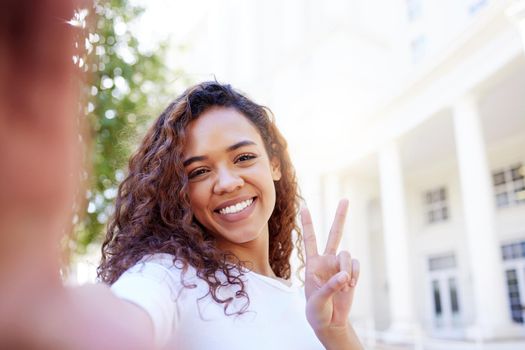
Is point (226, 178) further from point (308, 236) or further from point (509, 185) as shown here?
point (509, 185)

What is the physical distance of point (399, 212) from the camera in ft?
48.0

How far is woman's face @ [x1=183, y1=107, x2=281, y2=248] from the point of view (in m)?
1.72

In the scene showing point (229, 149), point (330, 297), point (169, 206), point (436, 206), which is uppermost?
point (436, 206)

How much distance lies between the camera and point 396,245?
47.6ft

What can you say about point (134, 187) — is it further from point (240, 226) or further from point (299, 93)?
point (299, 93)

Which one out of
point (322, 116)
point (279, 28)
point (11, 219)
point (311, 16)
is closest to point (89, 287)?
point (11, 219)

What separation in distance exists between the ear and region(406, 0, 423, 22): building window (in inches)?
748

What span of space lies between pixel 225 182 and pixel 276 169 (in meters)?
0.69

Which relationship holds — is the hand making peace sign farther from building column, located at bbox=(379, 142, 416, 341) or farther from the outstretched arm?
building column, located at bbox=(379, 142, 416, 341)

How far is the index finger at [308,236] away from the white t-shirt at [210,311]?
0.17 meters

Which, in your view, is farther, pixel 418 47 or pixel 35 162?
pixel 418 47

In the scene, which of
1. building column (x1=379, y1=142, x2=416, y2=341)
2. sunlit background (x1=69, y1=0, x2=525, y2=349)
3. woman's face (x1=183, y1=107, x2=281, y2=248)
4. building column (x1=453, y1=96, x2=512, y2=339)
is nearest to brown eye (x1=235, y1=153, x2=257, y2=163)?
woman's face (x1=183, y1=107, x2=281, y2=248)

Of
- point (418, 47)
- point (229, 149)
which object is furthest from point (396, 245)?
point (229, 149)

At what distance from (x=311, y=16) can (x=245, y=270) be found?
2687 cm
